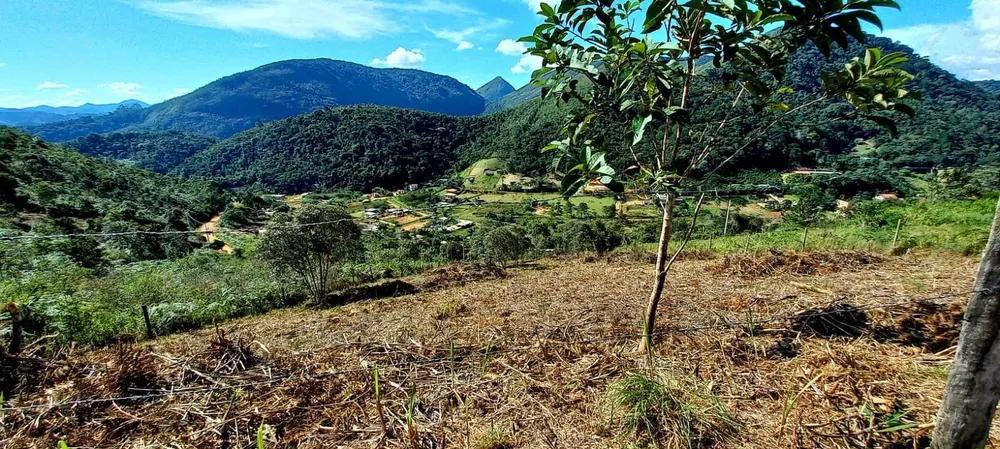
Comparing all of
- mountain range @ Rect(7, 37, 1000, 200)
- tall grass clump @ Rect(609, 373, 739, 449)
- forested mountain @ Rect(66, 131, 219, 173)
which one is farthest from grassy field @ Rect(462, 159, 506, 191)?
forested mountain @ Rect(66, 131, 219, 173)

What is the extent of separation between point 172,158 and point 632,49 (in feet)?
463

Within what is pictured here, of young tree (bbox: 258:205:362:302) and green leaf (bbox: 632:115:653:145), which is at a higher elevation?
green leaf (bbox: 632:115:653:145)

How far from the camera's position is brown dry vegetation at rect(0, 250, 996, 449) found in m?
2.29

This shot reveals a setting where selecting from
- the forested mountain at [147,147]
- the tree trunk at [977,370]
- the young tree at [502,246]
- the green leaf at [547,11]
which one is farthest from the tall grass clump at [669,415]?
the forested mountain at [147,147]

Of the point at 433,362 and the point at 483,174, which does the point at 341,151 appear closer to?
the point at 483,174

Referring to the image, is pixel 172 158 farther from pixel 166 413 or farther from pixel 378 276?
pixel 166 413

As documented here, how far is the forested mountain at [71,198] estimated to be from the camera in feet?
72.4

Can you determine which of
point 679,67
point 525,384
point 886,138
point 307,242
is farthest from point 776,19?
point 886,138

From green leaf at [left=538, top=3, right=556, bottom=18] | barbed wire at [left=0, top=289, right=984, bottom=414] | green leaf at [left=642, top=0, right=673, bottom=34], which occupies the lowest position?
barbed wire at [left=0, top=289, right=984, bottom=414]

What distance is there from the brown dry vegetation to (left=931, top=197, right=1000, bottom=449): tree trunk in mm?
354

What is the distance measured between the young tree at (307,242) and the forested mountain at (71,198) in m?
17.6

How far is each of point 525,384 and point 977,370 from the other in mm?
2230

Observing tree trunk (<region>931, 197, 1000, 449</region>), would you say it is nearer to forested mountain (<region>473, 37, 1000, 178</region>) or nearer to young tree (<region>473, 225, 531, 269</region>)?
forested mountain (<region>473, 37, 1000, 178</region>)

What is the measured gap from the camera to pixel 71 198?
26.3m
